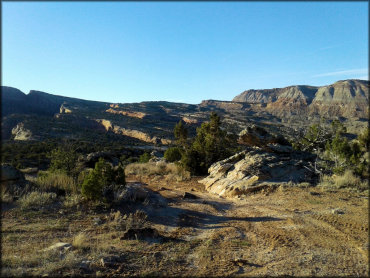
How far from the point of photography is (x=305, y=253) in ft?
15.0

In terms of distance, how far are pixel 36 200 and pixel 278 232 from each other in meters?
6.72

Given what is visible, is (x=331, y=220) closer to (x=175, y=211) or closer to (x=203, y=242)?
(x=203, y=242)

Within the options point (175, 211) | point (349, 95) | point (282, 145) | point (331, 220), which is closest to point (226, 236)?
point (175, 211)

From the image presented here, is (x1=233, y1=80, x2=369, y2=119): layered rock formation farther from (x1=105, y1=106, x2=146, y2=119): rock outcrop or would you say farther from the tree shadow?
the tree shadow

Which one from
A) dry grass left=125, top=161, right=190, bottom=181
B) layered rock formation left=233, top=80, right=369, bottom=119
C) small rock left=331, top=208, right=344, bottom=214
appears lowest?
dry grass left=125, top=161, right=190, bottom=181

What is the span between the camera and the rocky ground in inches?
157

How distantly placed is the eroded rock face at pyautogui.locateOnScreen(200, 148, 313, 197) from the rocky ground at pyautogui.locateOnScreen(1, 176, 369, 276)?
248cm

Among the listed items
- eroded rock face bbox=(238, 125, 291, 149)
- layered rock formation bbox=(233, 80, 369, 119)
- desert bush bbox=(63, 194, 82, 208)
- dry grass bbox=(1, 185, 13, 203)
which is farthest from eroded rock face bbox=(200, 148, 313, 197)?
layered rock formation bbox=(233, 80, 369, 119)

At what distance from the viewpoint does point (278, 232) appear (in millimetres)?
5762

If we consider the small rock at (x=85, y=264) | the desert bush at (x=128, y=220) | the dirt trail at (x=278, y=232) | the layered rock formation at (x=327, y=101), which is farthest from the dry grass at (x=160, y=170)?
the layered rock formation at (x=327, y=101)

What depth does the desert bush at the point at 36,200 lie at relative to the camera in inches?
269

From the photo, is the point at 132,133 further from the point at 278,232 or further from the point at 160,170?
the point at 278,232

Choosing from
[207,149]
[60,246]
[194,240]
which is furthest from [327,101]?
[60,246]

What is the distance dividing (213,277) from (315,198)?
20.8 ft
